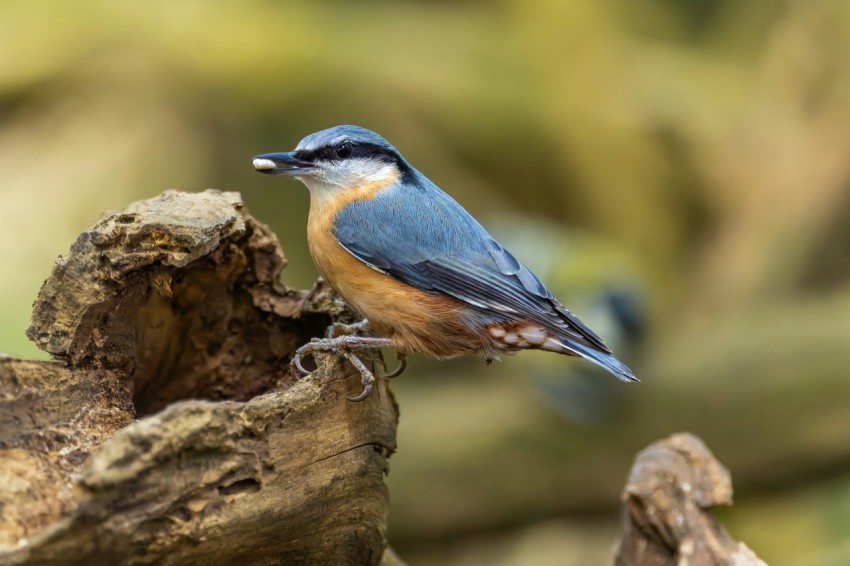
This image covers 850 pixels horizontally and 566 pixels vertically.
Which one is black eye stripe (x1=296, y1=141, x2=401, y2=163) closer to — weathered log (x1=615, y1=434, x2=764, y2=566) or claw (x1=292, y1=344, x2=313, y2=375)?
claw (x1=292, y1=344, x2=313, y2=375)

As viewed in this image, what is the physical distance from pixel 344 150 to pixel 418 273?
488mm

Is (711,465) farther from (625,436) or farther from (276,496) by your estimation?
(625,436)

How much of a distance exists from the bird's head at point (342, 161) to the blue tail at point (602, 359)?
0.77m

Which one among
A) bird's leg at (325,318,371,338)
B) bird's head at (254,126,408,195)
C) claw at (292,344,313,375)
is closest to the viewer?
claw at (292,344,313,375)

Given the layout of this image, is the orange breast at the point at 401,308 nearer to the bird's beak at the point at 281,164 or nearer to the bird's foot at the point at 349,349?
the bird's foot at the point at 349,349

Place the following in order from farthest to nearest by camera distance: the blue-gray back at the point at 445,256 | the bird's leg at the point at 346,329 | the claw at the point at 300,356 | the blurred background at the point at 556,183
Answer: the blurred background at the point at 556,183 < the blue-gray back at the point at 445,256 < the bird's leg at the point at 346,329 < the claw at the point at 300,356

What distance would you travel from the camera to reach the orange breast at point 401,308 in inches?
105

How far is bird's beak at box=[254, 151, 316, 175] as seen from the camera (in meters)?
2.80

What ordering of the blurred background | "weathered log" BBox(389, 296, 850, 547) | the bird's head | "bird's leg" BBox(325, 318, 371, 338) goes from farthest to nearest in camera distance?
the blurred background, "weathered log" BBox(389, 296, 850, 547), the bird's head, "bird's leg" BBox(325, 318, 371, 338)

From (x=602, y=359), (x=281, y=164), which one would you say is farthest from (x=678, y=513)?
(x=281, y=164)

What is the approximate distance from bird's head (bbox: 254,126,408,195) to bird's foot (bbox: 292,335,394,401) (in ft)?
2.01

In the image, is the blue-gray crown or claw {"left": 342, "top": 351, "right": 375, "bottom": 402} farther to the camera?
the blue-gray crown

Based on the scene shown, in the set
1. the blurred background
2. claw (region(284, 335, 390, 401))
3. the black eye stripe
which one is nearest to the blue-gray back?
the black eye stripe

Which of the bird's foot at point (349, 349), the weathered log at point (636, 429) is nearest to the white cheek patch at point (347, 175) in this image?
the bird's foot at point (349, 349)
